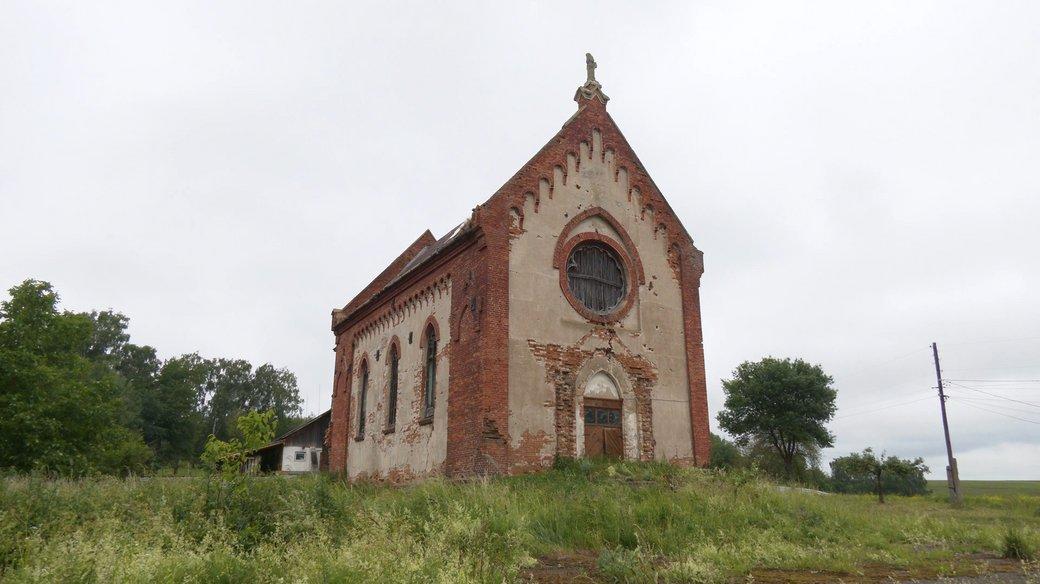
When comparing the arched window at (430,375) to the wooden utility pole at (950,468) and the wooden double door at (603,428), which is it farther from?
the wooden utility pole at (950,468)

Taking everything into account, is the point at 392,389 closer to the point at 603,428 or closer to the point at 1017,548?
the point at 603,428

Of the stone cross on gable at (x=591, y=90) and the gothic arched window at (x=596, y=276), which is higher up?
the stone cross on gable at (x=591, y=90)

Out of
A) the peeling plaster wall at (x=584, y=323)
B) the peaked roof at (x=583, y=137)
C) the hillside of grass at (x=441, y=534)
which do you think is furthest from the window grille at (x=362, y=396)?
the hillside of grass at (x=441, y=534)

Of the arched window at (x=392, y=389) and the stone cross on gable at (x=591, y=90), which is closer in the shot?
the stone cross on gable at (x=591, y=90)

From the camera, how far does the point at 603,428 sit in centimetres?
1708

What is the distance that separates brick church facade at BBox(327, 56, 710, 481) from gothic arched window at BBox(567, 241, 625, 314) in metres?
0.04

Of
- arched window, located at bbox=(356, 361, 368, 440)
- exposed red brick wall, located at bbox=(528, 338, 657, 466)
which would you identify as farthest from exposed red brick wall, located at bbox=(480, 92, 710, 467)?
arched window, located at bbox=(356, 361, 368, 440)

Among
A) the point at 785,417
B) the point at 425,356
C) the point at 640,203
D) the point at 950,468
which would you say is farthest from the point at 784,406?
the point at 425,356

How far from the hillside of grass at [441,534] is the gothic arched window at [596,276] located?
245 inches

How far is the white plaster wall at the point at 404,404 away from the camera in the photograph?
17516 millimetres

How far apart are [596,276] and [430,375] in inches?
224

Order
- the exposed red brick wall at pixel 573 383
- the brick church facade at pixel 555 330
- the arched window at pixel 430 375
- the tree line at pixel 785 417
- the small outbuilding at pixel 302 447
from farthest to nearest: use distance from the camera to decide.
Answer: the tree line at pixel 785 417, the small outbuilding at pixel 302 447, the arched window at pixel 430 375, the exposed red brick wall at pixel 573 383, the brick church facade at pixel 555 330

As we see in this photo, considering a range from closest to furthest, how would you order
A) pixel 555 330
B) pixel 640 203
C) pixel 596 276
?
pixel 555 330, pixel 596 276, pixel 640 203

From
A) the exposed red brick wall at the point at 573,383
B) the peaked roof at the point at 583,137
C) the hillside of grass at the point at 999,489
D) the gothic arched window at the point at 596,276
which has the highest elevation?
the peaked roof at the point at 583,137
